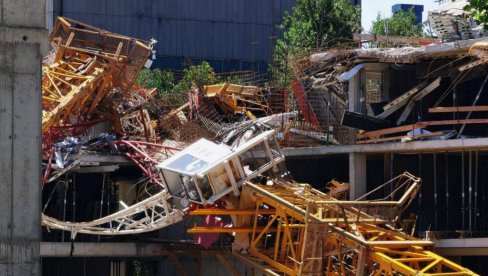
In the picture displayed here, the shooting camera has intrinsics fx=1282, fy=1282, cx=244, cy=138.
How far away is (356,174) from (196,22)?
3388cm

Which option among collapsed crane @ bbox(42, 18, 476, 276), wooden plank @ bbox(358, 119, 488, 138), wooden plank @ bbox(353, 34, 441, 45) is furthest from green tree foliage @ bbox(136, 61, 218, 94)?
wooden plank @ bbox(358, 119, 488, 138)

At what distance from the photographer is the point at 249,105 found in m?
50.4

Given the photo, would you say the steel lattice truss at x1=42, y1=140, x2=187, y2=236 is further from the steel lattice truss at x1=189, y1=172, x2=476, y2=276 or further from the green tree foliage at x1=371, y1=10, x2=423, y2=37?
the green tree foliage at x1=371, y1=10, x2=423, y2=37

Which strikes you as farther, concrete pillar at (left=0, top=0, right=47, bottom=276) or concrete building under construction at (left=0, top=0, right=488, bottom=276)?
concrete building under construction at (left=0, top=0, right=488, bottom=276)

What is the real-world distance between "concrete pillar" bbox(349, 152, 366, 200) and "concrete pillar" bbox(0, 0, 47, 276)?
2224cm

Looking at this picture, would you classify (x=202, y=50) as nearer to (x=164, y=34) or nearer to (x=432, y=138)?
(x=164, y=34)

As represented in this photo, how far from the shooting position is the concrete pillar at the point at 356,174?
40125 millimetres

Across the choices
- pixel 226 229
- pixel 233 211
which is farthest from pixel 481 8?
pixel 226 229

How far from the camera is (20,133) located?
18797mm

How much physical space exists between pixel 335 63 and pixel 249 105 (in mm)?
10493

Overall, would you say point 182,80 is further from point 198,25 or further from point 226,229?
point 226,229

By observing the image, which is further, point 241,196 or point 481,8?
point 241,196

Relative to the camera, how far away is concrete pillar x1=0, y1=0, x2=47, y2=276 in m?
18.6

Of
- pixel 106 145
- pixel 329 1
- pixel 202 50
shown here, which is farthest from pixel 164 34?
pixel 106 145
